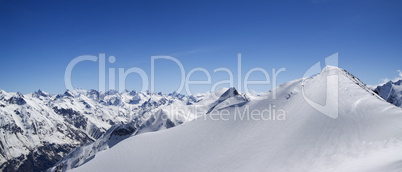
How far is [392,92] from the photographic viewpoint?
173 meters

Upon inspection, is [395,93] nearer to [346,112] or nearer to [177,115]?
[177,115]

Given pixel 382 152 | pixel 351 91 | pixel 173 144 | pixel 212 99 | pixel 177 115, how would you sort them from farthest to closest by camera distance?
pixel 212 99 → pixel 177 115 → pixel 173 144 → pixel 351 91 → pixel 382 152

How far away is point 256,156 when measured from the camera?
2858 cm

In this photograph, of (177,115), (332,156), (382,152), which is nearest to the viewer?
(382,152)

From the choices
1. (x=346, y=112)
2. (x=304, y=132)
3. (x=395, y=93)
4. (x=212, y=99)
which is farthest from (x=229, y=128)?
(x=395, y=93)

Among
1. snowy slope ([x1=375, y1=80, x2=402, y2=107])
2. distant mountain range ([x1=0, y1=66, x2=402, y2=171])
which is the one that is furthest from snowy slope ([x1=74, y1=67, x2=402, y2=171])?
snowy slope ([x1=375, y1=80, x2=402, y2=107])

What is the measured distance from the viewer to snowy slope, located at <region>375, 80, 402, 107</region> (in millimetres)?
160000

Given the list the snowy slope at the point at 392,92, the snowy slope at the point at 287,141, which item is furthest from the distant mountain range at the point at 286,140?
the snowy slope at the point at 392,92

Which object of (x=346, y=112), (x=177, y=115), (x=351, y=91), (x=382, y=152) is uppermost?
(x=351, y=91)

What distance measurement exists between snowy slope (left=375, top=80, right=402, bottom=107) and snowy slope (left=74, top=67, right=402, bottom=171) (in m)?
157

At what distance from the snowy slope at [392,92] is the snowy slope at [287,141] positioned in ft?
516

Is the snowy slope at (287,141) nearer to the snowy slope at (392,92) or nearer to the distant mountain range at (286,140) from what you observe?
the distant mountain range at (286,140)

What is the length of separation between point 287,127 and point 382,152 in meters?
13.0

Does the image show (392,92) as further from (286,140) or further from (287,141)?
(287,141)
